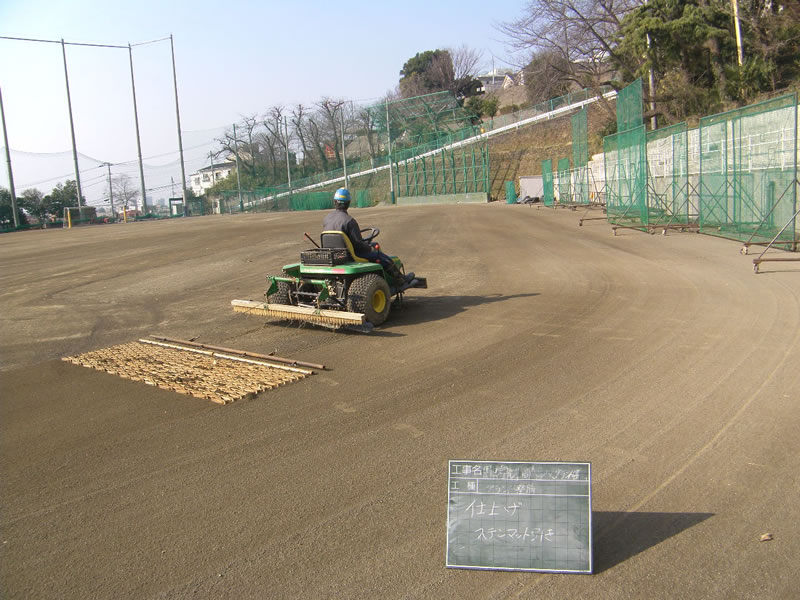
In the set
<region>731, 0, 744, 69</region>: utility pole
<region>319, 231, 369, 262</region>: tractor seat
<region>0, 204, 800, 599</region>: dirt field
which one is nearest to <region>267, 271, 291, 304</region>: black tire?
<region>0, 204, 800, 599</region>: dirt field

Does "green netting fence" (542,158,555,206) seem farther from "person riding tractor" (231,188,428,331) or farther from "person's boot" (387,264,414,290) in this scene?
"person riding tractor" (231,188,428,331)

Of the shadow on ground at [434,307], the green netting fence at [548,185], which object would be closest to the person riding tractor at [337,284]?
the shadow on ground at [434,307]

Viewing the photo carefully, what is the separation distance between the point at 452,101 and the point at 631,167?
163 feet

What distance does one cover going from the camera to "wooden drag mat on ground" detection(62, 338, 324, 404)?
241 inches

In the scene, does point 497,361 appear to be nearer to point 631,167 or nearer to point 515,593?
point 515,593

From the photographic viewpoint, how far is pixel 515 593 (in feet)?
9.87

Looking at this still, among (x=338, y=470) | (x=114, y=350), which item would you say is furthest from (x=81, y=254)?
(x=338, y=470)

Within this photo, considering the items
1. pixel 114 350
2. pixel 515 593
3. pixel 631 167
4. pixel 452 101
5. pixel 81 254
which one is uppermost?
pixel 452 101

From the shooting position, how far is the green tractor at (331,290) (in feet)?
27.4

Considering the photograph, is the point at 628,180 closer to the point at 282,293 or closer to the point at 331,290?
the point at 331,290

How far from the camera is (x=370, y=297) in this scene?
8422 mm

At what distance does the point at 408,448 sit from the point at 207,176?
122629 millimetres

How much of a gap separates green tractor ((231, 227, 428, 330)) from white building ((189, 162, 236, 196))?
9999 centimetres

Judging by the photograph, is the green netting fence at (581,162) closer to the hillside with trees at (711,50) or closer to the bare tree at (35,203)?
the hillside with trees at (711,50)
